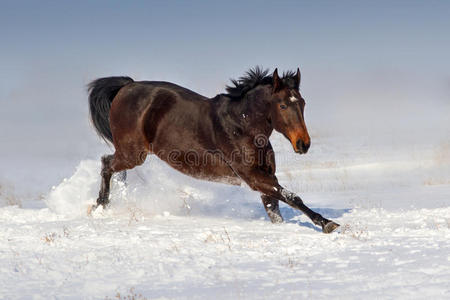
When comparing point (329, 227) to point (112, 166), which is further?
point (112, 166)

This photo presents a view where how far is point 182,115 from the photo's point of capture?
6219mm

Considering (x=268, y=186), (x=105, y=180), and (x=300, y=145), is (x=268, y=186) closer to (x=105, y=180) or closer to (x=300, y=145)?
(x=300, y=145)

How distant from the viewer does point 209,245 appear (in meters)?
4.30

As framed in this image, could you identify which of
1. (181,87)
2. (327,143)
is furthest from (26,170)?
(327,143)

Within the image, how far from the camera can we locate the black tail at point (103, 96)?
7.36 meters

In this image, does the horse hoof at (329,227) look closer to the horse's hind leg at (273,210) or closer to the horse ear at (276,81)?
the horse's hind leg at (273,210)

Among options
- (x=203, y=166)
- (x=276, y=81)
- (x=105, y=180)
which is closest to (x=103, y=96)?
(x=105, y=180)

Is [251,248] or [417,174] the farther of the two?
[417,174]

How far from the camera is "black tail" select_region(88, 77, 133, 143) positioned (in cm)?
736

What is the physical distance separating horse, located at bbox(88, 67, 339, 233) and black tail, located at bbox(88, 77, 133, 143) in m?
0.29

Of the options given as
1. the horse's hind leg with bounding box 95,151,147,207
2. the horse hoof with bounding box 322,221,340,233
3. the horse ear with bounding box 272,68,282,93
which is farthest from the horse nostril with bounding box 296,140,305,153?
the horse's hind leg with bounding box 95,151,147,207

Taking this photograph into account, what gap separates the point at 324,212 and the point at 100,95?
12.3ft

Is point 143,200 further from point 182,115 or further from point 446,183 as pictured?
point 446,183

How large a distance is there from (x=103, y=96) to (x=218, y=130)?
94.7 inches
